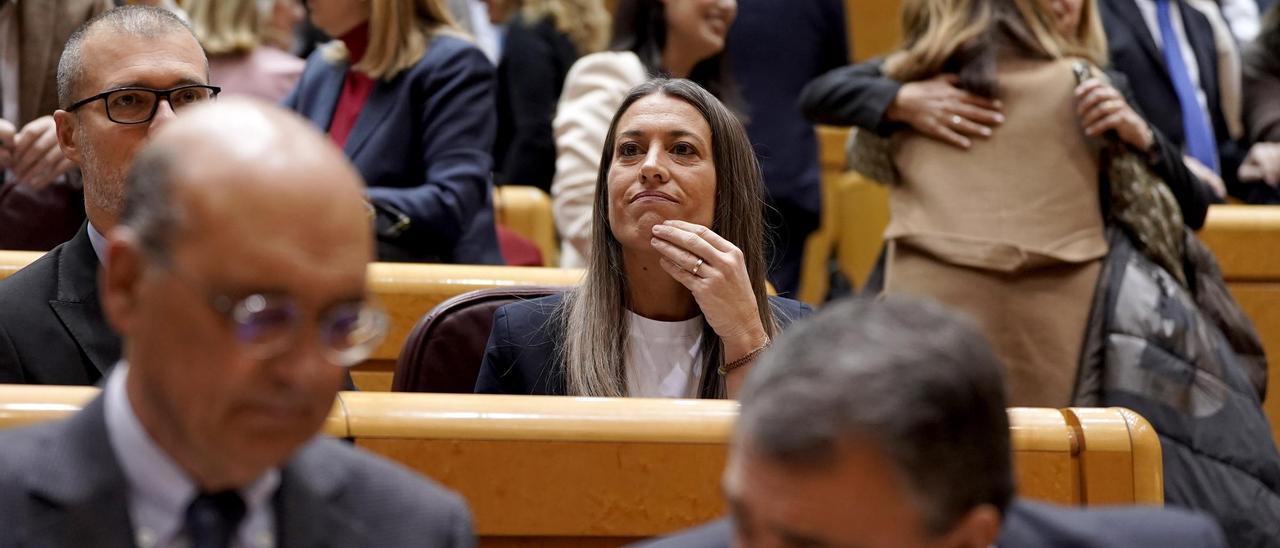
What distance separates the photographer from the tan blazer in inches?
114

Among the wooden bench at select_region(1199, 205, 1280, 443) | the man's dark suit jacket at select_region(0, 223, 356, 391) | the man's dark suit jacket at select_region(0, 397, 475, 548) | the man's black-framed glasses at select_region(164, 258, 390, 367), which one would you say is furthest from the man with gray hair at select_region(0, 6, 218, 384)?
the wooden bench at select_region(1199, 205, 1280, 443)

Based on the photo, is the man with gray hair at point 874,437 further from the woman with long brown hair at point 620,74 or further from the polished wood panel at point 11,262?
the woman with long brown hair at point 620,74

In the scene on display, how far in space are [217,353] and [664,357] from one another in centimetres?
141

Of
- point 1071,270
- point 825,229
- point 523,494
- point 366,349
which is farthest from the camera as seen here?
point 825,229

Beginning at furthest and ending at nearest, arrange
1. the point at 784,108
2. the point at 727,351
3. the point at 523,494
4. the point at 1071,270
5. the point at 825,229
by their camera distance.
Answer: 1. the point at 825,229
2. the point at 784,108
3. the point at 1071,270
4. the point at 727,351
5. the point at 523,494

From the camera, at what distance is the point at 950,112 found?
9.71ft

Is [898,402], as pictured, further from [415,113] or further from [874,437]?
[415,113]

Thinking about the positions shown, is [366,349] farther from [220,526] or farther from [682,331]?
→ [682,331]

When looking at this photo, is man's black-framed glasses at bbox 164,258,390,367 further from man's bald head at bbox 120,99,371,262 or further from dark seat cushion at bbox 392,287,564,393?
dark seat cushion at bbox 392,287,564,393

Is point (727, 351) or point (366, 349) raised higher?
point (366, 349)

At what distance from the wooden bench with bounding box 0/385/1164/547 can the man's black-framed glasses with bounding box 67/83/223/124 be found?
0.74 meters

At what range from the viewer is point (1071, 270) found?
2.90 metres

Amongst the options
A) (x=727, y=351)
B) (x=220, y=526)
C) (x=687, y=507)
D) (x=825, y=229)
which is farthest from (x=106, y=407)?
(x=825, y=229)

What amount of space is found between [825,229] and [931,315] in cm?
421
